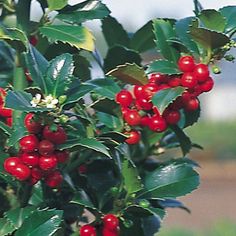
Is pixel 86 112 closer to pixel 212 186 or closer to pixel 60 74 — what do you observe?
pixel 60 74

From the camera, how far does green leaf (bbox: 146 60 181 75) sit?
3.79 feet

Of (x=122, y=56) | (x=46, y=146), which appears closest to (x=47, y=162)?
(x=46, y=146)

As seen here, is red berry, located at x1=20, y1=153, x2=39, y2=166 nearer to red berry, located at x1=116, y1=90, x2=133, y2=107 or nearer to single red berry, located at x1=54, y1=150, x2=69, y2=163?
single red berry, located at x1=54, y1=150, x2=69, y2=163

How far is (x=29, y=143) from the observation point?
1.06 meters

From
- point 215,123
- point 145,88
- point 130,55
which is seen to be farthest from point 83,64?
point 215,123

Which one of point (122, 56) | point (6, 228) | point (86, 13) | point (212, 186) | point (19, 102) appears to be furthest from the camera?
point (212, 186)

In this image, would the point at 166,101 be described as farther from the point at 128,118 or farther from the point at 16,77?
the point at 16,77

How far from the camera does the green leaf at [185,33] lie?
1.21 m

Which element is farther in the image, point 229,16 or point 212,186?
point 212,186

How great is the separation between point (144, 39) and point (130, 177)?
0.33 m

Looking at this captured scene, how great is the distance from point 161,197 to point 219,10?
0.30 metres

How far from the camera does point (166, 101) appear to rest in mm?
1112

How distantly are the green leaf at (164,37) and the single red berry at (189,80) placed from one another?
0.08 m

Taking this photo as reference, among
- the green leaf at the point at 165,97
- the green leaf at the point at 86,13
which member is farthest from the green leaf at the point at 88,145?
the green leaf at the point at 86,13
